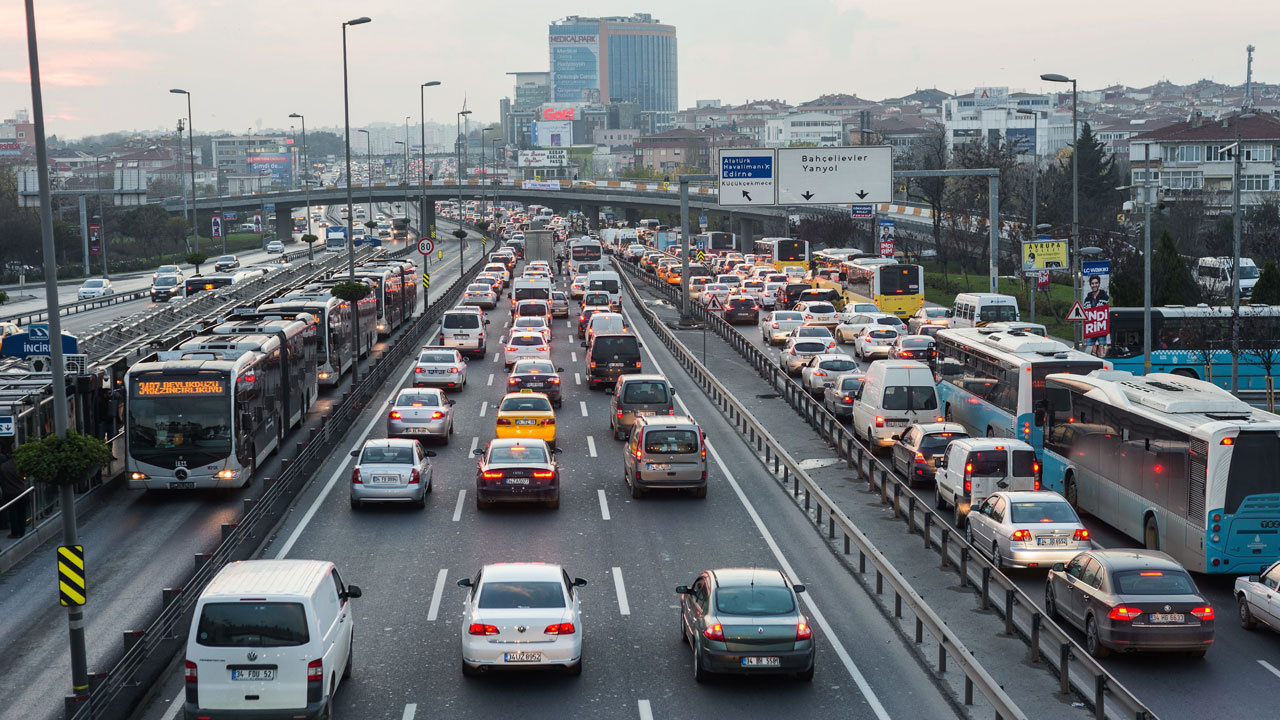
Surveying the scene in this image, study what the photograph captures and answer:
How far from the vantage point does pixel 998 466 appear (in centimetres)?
2608

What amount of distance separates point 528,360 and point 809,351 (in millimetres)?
11436

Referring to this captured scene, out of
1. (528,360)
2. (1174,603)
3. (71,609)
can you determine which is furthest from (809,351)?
(71,609)

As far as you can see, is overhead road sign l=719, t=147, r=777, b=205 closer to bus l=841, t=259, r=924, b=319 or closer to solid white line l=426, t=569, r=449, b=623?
bus l=841, t=259, r=924, b=319

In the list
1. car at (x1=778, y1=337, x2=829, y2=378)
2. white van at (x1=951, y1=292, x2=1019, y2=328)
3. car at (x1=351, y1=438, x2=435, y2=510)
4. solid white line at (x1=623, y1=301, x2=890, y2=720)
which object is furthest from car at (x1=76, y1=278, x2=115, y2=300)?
solid white line at (x1=623, y1=301, x2=890, y2=720)

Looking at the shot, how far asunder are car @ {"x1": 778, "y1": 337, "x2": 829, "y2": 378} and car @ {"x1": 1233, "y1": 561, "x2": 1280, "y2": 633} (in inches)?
1132

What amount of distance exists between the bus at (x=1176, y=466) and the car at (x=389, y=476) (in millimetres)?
13377

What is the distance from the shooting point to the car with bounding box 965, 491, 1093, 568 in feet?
73.0

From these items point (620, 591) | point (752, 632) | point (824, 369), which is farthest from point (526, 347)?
point (752, 632)

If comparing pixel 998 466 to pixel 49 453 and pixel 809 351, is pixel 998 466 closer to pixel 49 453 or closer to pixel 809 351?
pixel 49 453

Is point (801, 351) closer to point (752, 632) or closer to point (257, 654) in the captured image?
point (752, 632)

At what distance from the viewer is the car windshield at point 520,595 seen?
16641 mm

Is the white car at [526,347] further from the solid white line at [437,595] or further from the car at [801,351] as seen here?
the solid white line at [437,595]

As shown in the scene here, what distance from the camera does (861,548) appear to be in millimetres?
22141

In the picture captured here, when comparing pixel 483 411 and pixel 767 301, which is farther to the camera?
pixel 767 301
